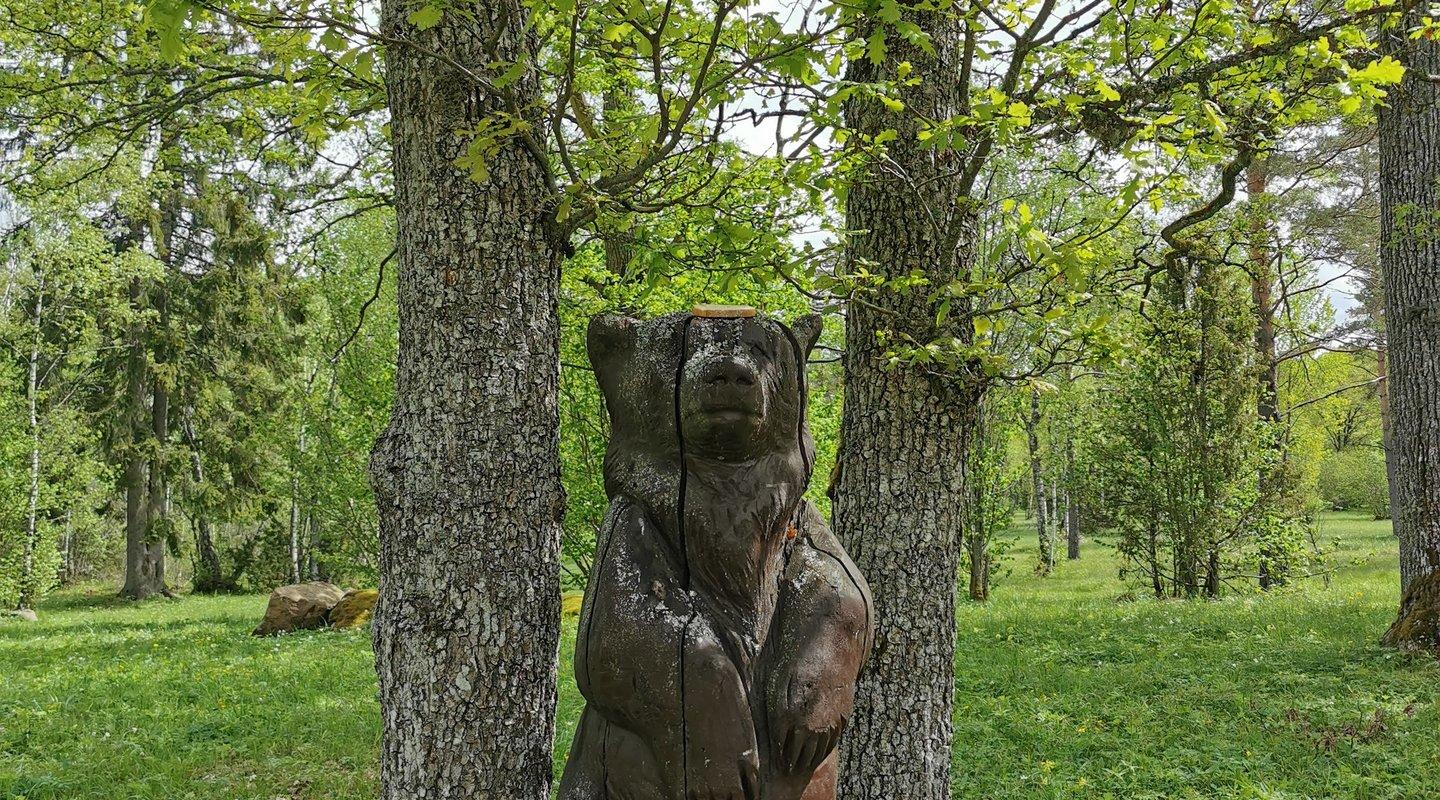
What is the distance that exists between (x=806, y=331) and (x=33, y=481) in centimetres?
2184

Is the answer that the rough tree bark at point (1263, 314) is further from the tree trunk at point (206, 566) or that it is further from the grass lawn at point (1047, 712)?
the tree trunk at point (206, 566)

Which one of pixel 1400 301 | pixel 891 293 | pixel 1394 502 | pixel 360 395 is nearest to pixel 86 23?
pixel 891 293

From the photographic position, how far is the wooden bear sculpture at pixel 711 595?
248 cm

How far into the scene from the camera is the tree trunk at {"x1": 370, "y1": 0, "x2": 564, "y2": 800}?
3.35m

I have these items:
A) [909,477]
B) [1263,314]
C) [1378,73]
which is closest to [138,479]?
[909,477]

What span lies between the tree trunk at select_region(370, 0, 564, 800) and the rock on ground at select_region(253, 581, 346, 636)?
13.2 meters

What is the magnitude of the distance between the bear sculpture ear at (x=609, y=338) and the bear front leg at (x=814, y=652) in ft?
2.59

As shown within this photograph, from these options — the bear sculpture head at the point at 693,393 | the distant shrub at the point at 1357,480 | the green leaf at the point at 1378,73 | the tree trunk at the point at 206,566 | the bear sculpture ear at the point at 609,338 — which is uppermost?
the green leaf at the point at 1378,73

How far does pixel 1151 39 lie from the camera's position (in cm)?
404

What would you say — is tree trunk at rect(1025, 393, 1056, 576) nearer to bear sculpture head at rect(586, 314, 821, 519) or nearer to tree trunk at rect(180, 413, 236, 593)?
bear sculpture head at rect(586, 314, 821, 519)

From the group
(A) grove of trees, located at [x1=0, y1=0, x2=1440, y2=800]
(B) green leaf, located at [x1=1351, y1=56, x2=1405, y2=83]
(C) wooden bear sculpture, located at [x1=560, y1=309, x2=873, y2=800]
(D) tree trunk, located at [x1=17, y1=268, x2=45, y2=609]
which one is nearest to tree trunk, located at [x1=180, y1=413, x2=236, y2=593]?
(D) tree trunk, located at [x1=17, y1=268, x2=45, y2=609]

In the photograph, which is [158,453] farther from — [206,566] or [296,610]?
[296,610]

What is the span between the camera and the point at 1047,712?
7777 millimetres

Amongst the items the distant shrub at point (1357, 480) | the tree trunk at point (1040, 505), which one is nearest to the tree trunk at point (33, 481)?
the tree trunk at point (1040, 505)
